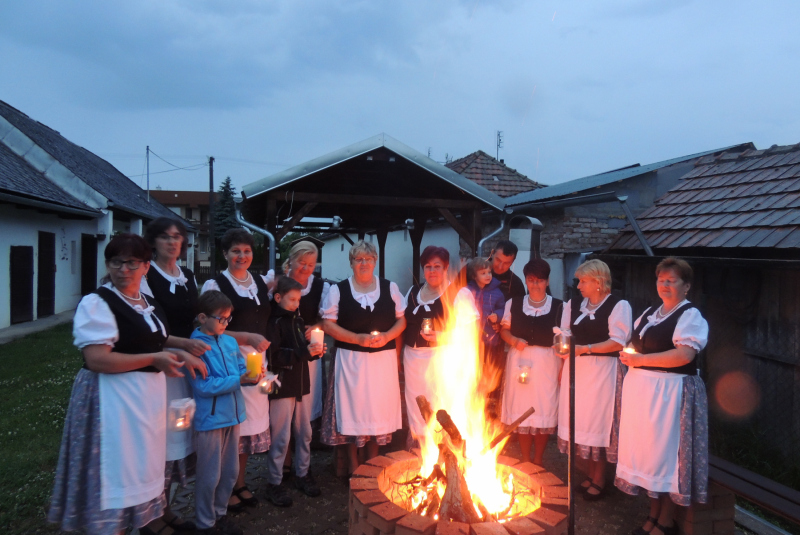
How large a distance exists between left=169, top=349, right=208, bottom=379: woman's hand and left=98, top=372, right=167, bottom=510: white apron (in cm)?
17

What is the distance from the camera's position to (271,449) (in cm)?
399

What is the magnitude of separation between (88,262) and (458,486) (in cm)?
1817

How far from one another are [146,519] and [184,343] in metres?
0.99

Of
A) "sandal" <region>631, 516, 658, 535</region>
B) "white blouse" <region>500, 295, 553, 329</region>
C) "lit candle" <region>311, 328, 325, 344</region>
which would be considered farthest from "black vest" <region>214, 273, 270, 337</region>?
"sandal" <region>631, 516, 658, 535</region>

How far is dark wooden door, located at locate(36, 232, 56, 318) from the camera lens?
1407cm

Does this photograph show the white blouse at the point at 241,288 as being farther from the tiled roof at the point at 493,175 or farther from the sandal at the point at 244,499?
the tiled roof at the point at 493,175

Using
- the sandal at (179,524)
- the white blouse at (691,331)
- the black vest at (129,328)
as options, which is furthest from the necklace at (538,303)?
the sandal at (179,524)

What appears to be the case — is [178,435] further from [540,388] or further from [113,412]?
[540,388]

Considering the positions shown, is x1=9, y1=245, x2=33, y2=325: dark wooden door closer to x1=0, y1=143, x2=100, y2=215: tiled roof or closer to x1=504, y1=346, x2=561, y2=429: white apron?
x1=0, y1=143, x2=100, y2=215: tiled roof

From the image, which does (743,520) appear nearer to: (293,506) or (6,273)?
(293,506)

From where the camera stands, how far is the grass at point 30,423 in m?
3.80

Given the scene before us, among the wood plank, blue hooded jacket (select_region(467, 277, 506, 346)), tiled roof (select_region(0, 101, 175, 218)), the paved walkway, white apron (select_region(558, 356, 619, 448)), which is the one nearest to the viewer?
white apron (select_region(558, 356, 619, 448))

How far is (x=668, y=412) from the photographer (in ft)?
11.0

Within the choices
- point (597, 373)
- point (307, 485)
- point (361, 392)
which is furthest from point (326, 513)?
point (597, 373)
